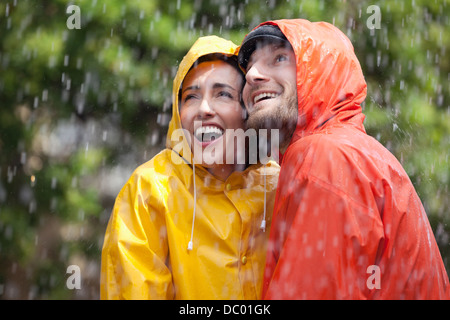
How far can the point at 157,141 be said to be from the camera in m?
4.85

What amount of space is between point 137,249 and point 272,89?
126cm

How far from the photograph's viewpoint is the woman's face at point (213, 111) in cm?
316

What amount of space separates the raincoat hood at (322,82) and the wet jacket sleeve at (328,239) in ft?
1.59

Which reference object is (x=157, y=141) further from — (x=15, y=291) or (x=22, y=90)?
(x=15, y=291)

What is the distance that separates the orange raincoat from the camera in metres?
2.26

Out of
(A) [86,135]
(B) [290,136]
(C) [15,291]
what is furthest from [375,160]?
(C) [15,291]

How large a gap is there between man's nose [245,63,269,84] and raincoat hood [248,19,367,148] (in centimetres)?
24

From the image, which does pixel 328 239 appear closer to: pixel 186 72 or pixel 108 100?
pixel 186 72

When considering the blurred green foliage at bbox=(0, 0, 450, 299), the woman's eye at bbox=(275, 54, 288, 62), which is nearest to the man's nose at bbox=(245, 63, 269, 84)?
the woman's eye at bbox=(275, 54, 288, 62)

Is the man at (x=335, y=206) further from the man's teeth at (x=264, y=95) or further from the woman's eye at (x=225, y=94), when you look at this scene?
the woman's eye at (x=225, y=94)

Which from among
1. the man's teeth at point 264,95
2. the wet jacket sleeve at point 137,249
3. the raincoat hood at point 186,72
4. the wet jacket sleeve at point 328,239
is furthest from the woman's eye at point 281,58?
the wet jacket sleeve at point 137,249

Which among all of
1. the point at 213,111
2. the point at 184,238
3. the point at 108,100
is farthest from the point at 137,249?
the point at 108,100

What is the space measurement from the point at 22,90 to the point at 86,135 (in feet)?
2.29

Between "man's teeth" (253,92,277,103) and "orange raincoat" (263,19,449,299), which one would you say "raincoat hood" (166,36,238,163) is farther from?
"orange raincoat" (263,19,449,299)
